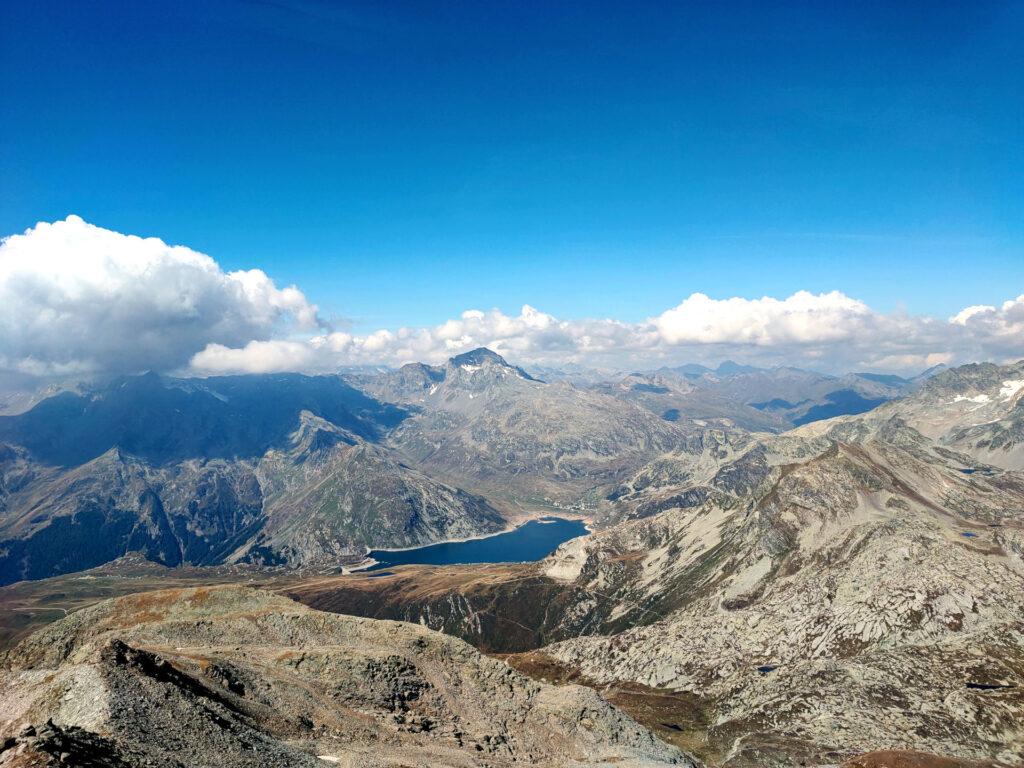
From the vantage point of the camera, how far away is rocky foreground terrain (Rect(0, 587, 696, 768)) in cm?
4706

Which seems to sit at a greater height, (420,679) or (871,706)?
(420,679)

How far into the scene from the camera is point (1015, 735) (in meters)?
122

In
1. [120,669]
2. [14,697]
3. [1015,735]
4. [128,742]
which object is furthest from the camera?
[1015,735]

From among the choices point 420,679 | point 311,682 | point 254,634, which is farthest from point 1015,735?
point 254,634

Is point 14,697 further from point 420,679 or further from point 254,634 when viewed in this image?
point 420,679

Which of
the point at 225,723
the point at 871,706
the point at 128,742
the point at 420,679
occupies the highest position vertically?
the point at 128,742

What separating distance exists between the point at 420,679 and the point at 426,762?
20.7 metres

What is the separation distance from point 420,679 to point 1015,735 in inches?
5256

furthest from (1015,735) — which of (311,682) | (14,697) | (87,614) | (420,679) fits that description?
(87,614)

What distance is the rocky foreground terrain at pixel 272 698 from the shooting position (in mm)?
47062

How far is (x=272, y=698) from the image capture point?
6706 cm

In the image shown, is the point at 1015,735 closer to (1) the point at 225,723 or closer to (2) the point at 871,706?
(2) the point at 871,706

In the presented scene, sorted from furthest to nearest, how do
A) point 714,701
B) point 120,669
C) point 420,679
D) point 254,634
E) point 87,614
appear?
1. point 714,701
2. point 87,614
3. point 254,634
4. point 420,679
5. point 120,669

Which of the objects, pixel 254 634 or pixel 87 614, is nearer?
pixel 254 634
